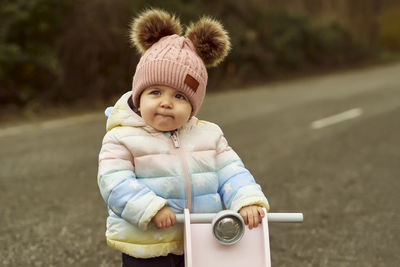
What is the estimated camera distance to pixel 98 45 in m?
11.6

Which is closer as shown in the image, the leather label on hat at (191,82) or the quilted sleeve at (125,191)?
the quilted sleeve at (125,191)

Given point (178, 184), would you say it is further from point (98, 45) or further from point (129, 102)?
point (98, 45)

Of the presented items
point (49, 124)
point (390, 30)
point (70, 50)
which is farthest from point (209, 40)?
point (390, 30)

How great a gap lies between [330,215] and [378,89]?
1008 centimetres

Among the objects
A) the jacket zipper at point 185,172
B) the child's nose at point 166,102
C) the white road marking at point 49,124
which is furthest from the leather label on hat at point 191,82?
the white road marking at point 49,124

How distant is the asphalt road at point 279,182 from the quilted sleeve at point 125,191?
1516 millimetres

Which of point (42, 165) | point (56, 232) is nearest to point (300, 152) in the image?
point (42, 165)

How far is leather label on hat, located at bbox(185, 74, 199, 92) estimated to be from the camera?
2203mm

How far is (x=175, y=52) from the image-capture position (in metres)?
2.21

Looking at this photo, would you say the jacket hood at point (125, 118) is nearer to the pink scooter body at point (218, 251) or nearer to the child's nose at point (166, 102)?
the child's nose at point (166, 102)

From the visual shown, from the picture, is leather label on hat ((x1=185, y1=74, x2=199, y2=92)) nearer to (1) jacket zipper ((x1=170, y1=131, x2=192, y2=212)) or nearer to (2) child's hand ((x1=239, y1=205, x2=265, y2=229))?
(1) jacket zipper ((x1=170, y1=131, x2=192, y2=212))

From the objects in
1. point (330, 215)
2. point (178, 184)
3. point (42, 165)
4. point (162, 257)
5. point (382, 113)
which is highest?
point (382, 113)

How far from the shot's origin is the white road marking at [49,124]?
848 centimetres

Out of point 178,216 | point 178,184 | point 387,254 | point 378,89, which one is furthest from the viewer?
point 378,89
